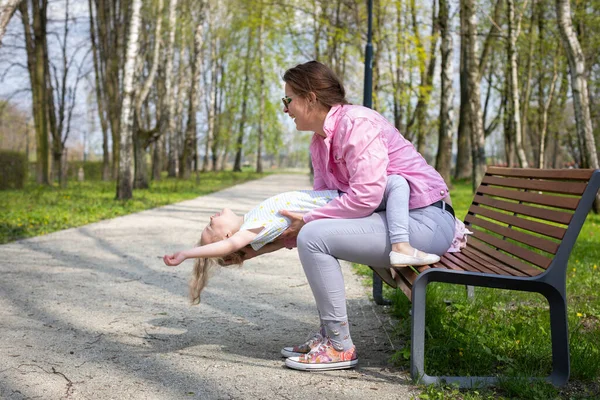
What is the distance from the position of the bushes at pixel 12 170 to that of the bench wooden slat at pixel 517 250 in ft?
53.4

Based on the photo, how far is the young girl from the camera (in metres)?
3.21

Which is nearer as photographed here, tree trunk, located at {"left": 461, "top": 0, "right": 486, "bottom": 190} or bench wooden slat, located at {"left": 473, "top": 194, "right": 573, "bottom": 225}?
bench wooden slat, located at {"left": 473, "top": 194, "right": 573, "bottom": 225}

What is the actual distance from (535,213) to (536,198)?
0.13m

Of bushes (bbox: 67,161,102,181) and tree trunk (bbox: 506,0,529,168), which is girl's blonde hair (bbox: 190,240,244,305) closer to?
tree trunk (bbox: 506,0,529,168)

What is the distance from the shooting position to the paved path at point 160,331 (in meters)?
3.05

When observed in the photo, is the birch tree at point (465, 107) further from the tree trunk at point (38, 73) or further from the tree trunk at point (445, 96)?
the tree trunk at point (38, 73)

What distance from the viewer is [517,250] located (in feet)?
11.6

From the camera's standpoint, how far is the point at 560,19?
36.9 feet

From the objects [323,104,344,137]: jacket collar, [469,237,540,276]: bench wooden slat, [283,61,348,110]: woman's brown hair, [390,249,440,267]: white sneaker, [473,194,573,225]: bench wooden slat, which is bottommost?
[469,237,540,276]: bench wooden slat

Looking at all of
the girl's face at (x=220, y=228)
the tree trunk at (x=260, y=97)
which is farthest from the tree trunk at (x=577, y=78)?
the tree trunk at (x=260, y=97)

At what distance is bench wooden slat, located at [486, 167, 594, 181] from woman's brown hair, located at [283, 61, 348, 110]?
1214 mm

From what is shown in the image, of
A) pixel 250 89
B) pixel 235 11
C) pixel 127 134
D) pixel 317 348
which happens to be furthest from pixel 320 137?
pixel 250 89

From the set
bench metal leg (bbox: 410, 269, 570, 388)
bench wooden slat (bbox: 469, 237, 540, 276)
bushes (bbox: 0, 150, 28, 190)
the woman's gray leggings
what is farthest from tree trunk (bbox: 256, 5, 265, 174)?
bench metal leg (bbox: 410, 269, 570, 388)

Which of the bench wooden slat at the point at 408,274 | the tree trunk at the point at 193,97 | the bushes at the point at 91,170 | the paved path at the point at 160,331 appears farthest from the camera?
the bushes at the point at 91,170
